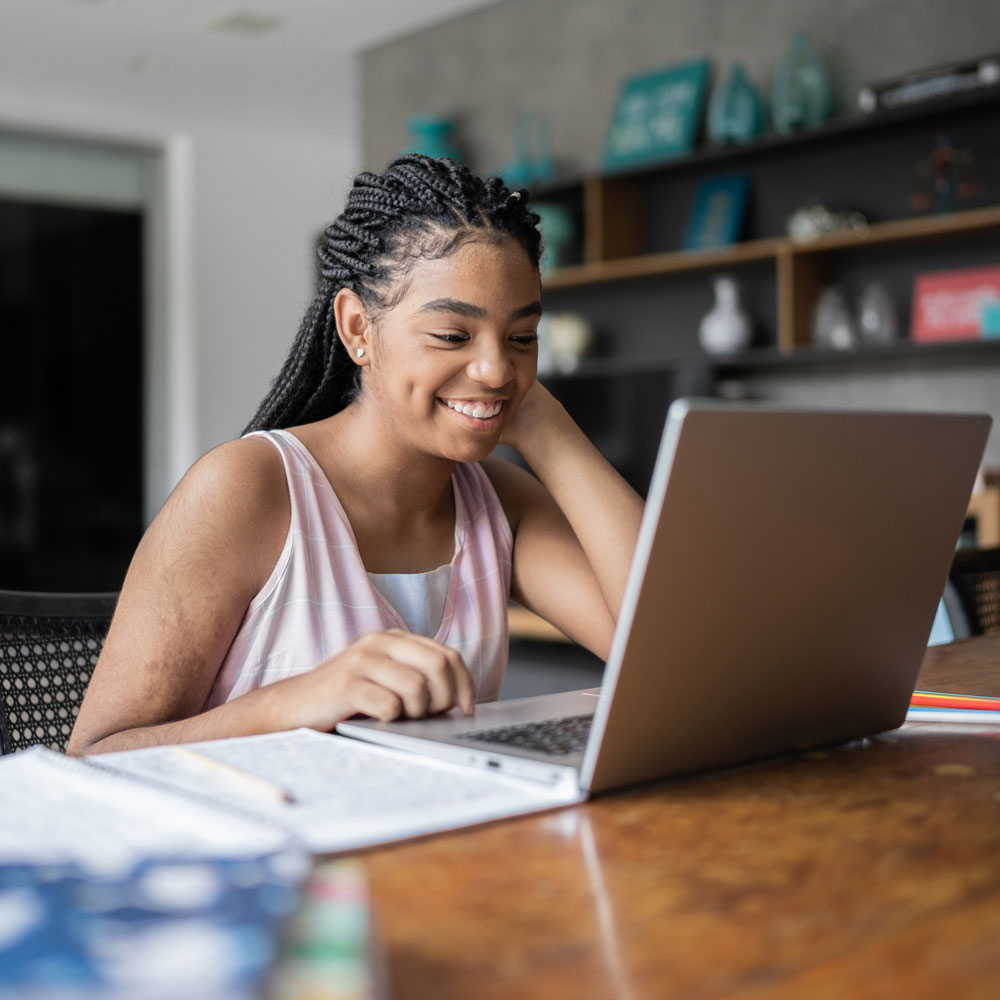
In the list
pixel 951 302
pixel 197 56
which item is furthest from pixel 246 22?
pixel 951 302

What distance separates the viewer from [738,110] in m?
4.03

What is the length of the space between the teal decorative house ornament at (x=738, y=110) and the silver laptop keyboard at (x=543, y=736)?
3458 mm

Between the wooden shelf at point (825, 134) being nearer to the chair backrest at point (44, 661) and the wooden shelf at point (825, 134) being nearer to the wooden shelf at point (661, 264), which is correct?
the wooden shelf at point (661, 264)

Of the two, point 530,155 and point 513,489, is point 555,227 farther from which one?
point 513,489

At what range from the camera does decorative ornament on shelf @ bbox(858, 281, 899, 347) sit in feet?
12.4

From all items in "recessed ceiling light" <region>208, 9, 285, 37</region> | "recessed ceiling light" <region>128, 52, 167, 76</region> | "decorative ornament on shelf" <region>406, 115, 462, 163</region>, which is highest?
"recessed ceiling light" <region>208, 9, 285, 37</region>

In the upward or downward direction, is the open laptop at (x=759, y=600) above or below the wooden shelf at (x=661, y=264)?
below

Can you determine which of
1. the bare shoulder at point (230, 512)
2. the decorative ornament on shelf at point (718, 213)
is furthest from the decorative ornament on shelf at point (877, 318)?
the bare shoulder at point (230, 512)

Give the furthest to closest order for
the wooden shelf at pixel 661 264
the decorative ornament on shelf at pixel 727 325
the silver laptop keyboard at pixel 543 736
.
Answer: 1. the decorative ornament on shelf at pixel 727 325
2. the wooden shelf at pixel 661 264
3. the silver laptop keyboard at pixel 543 736

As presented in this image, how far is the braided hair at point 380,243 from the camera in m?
1.32

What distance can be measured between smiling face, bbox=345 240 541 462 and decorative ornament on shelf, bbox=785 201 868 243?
108 inches

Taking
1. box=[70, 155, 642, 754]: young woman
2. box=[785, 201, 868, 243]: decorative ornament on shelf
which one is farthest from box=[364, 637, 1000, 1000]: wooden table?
box=[785, 201, 868, 243]: decorative ornament on shelf

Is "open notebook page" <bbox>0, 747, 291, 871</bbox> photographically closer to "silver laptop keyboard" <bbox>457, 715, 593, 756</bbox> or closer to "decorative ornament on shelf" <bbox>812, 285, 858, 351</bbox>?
"silver laptop keyboard" <bbox>457, 715, 593, 756</bbox>

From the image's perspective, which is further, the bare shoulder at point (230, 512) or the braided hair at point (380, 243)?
the braided hair at point (380, 243)
